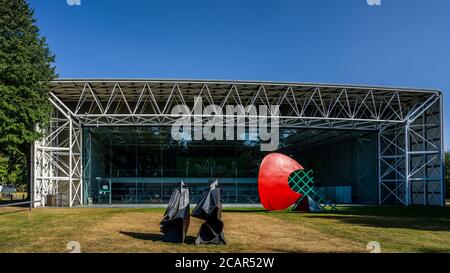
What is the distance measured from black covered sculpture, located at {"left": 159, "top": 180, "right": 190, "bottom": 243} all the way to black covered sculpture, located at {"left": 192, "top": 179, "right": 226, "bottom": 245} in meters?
0.54

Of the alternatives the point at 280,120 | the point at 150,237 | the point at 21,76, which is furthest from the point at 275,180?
the point at 21,76

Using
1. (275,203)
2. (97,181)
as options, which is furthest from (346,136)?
(97,181)

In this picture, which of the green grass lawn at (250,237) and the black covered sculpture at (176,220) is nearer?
the green grass lawn at (250,237)

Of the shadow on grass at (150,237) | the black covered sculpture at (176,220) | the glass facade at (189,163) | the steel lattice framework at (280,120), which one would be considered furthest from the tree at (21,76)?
the black covered sculpture at (176,220)

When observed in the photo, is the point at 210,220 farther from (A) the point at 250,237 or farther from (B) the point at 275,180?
(B) the point at 275,180

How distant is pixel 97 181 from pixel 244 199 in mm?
13022

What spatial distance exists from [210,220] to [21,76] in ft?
61.9

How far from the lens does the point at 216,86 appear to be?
32375mm

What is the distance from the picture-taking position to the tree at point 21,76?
25266mm

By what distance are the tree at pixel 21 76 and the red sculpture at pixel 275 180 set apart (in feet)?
48.9

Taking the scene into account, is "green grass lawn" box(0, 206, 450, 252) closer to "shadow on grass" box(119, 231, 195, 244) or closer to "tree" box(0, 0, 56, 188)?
"shadow on grass" box(119, 231, 195, 244)

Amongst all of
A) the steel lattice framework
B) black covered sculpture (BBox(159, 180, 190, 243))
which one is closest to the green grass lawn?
black covered sculpture (BBox(159, 180, 190, 243))

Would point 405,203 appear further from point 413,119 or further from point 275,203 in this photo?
point 275,203

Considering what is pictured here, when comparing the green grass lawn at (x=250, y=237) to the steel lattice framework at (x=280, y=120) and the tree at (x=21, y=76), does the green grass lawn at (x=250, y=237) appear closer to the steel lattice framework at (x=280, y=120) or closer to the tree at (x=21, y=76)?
the tree at (x=21, y=76)
